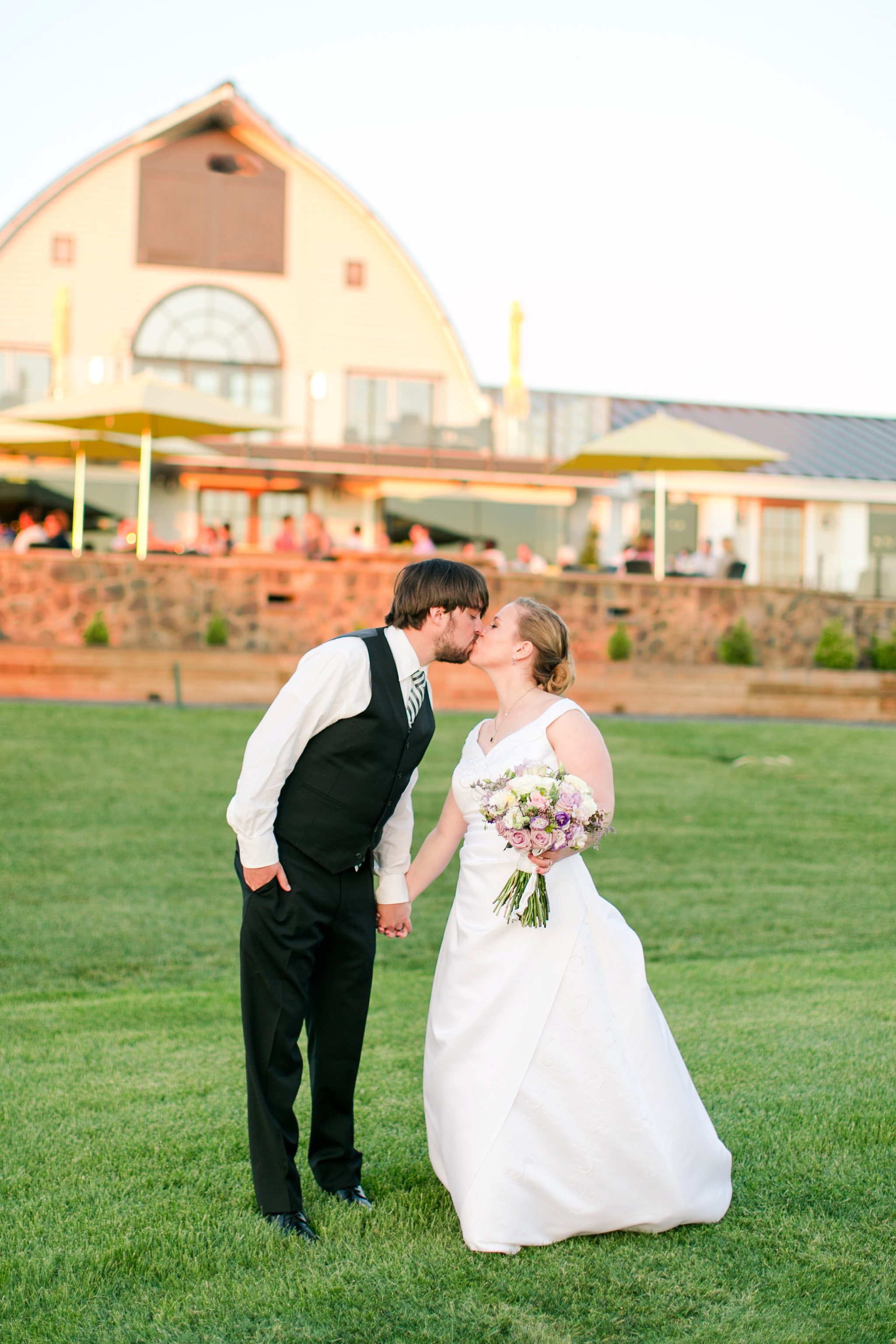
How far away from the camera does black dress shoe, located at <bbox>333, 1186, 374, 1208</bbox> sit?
12.1 ft

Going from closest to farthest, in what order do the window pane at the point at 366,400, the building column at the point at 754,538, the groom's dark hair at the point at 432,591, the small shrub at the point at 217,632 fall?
the groom's dark hair at the point at 432,591, the small shrub at the point at 217,632, the window pane at the point at 366,400, the building column at the point at 754,538

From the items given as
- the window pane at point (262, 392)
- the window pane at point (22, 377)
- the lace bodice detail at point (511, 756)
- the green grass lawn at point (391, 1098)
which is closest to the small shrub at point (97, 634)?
the green grass lawn at point (391, 1098)

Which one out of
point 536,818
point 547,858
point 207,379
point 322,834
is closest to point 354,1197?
point 322,834

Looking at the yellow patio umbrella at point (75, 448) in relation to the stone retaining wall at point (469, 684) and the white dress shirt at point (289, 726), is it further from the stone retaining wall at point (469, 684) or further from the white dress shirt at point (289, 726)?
the white dress shirt at point (289, 726)

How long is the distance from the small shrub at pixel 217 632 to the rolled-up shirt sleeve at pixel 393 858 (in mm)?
12009

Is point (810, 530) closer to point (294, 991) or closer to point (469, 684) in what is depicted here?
point (469, 684)

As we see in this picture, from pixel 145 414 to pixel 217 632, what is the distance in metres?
2.96

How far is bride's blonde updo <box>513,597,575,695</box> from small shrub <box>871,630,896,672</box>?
14381mm

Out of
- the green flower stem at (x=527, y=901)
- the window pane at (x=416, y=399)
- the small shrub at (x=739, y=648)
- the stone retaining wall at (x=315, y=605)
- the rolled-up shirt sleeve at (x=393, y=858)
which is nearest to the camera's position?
the green flower stem at (x=527, y=901)

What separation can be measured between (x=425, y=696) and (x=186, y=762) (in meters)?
8.10

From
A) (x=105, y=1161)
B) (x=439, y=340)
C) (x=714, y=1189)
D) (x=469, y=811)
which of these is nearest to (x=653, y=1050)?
(x=714, y=1189)

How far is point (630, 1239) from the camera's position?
3436 mm

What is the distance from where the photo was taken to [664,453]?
58.3 ft

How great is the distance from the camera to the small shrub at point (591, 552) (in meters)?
21.7
